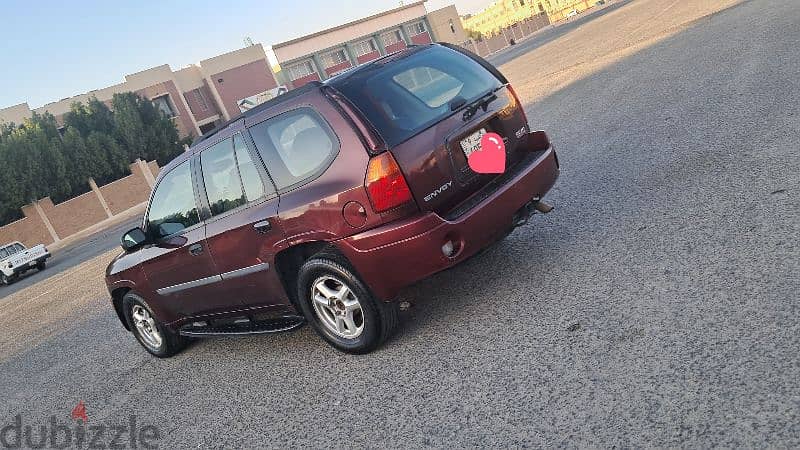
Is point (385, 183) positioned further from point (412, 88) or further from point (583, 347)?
point (583, 347)

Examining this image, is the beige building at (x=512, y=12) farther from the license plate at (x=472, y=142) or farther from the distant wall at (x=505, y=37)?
the license plate at (x=472, y=142)

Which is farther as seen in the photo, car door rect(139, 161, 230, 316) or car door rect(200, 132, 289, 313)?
car door rect(139, 161, 230, 316)

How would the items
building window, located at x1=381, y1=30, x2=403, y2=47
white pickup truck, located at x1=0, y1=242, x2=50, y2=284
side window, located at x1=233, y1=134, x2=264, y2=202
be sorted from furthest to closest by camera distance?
building window, located at x1=381, y1=30, x2=403, y2=47 < white pickup truck, located at x1=0, y1=242, x2=50, y2=284 < side window, located at x1=233, y1=134, x2=264, y2=202

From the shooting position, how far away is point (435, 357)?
13.5 feet

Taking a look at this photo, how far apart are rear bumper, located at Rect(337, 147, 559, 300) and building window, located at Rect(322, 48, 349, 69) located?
73040 millimetres

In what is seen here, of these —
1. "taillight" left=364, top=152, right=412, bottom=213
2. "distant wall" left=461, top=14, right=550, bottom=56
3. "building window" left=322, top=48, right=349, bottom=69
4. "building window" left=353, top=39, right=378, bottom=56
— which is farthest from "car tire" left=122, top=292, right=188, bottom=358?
"building window" left=353, top=39, right=378, bottom=56

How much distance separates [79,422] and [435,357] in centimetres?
302

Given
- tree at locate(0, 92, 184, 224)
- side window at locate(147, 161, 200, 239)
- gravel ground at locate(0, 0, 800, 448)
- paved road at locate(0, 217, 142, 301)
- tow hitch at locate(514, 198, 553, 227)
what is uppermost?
tree at locate(0, 92, 184, 224)

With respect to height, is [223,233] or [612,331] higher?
[223,233]

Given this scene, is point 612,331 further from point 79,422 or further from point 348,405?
point 79,422

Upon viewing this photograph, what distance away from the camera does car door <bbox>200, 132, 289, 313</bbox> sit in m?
4.49

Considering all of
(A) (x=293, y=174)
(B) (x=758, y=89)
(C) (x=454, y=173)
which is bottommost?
(B) (x=758, y=89)

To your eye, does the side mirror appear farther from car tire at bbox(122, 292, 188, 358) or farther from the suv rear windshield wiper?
the suv rear windshield wiper

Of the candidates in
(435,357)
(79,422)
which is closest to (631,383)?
(435,357)
